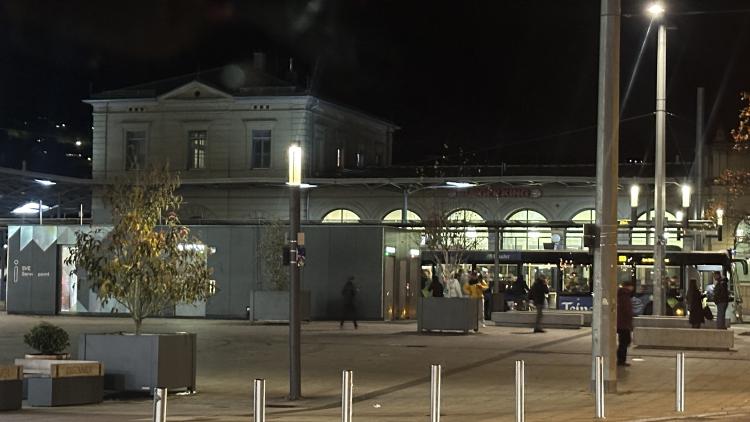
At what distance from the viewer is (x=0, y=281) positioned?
6272cm

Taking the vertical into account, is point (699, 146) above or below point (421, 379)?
above

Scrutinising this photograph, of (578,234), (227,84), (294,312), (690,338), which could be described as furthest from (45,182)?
(578,234)

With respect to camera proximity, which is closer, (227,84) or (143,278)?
(143,278)

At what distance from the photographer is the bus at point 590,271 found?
4838 centimetres

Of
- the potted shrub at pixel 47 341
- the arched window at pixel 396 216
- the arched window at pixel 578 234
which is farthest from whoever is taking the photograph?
the arched window at pixel 396 216

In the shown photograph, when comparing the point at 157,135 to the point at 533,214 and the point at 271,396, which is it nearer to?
the point at 533,214

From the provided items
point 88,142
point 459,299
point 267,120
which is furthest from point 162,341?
point 88,142

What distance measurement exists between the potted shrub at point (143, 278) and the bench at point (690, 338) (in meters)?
14.5

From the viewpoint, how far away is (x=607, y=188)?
20.0 m

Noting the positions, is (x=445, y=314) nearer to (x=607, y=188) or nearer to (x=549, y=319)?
(x=549, y=319)

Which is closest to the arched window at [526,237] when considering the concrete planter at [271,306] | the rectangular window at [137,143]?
the rectangular window at [137,143]

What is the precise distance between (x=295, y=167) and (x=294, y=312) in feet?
7.53

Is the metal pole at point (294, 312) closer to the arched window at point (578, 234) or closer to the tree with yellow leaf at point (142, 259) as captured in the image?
the tree with yellow leaf at point (142, 259)

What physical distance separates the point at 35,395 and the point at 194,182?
4672 cm
